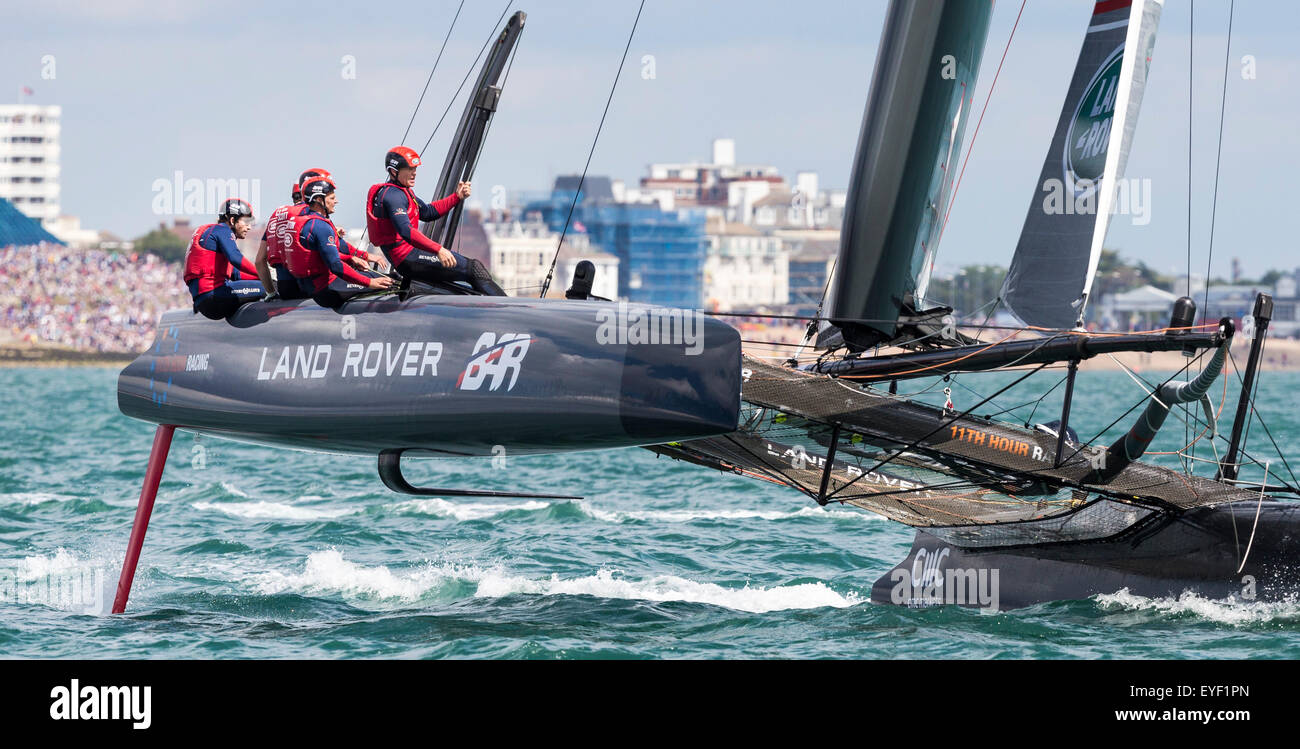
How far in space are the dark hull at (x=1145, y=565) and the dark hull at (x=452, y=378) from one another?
2.86 meters

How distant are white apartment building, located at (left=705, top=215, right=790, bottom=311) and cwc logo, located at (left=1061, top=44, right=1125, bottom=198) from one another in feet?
328

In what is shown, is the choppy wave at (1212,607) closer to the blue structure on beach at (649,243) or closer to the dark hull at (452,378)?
the dark hull at (452,378)

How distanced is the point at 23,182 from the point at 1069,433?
127 m

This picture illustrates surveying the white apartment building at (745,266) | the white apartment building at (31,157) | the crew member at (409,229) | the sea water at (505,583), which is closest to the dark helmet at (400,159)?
the crew member at (409,229)

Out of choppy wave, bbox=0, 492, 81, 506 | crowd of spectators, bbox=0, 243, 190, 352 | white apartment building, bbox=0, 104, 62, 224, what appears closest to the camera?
choppy wave, bbox=0, 492, 81, 506

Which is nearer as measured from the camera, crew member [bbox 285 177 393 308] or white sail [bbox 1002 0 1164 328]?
crew member [bbox 285 177 393 308]

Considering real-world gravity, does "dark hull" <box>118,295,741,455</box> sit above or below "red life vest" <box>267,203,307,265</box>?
below

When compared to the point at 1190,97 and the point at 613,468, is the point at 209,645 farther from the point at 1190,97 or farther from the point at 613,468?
the point at 613,468

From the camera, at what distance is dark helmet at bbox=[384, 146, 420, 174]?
A: 29.2ft

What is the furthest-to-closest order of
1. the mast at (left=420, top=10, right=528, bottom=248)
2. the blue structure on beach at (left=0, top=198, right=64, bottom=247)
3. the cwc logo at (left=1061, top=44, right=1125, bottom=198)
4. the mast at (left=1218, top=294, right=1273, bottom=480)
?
the blue structure on beach at (left=0, top=198, right=64, bottom=247) → the mast at (left=420, top=10, right=528, bottom=248) → the cwc logo at (left=1061, top=44, right=1125, bottom=198) → the mast at (left=1218, top=294, right=1273, bottom=480)

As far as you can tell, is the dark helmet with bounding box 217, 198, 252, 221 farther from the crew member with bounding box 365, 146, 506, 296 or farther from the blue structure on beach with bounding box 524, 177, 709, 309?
the blue structure on beach with bounding box 524, 177, 709, 309

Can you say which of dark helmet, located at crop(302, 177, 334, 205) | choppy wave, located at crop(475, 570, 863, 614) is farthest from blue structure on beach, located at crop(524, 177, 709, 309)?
dark helmet, located at crop(302, 177, 334, 205)

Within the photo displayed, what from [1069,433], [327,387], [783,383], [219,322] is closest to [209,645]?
[327,387]

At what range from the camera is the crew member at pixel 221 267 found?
9.46m
